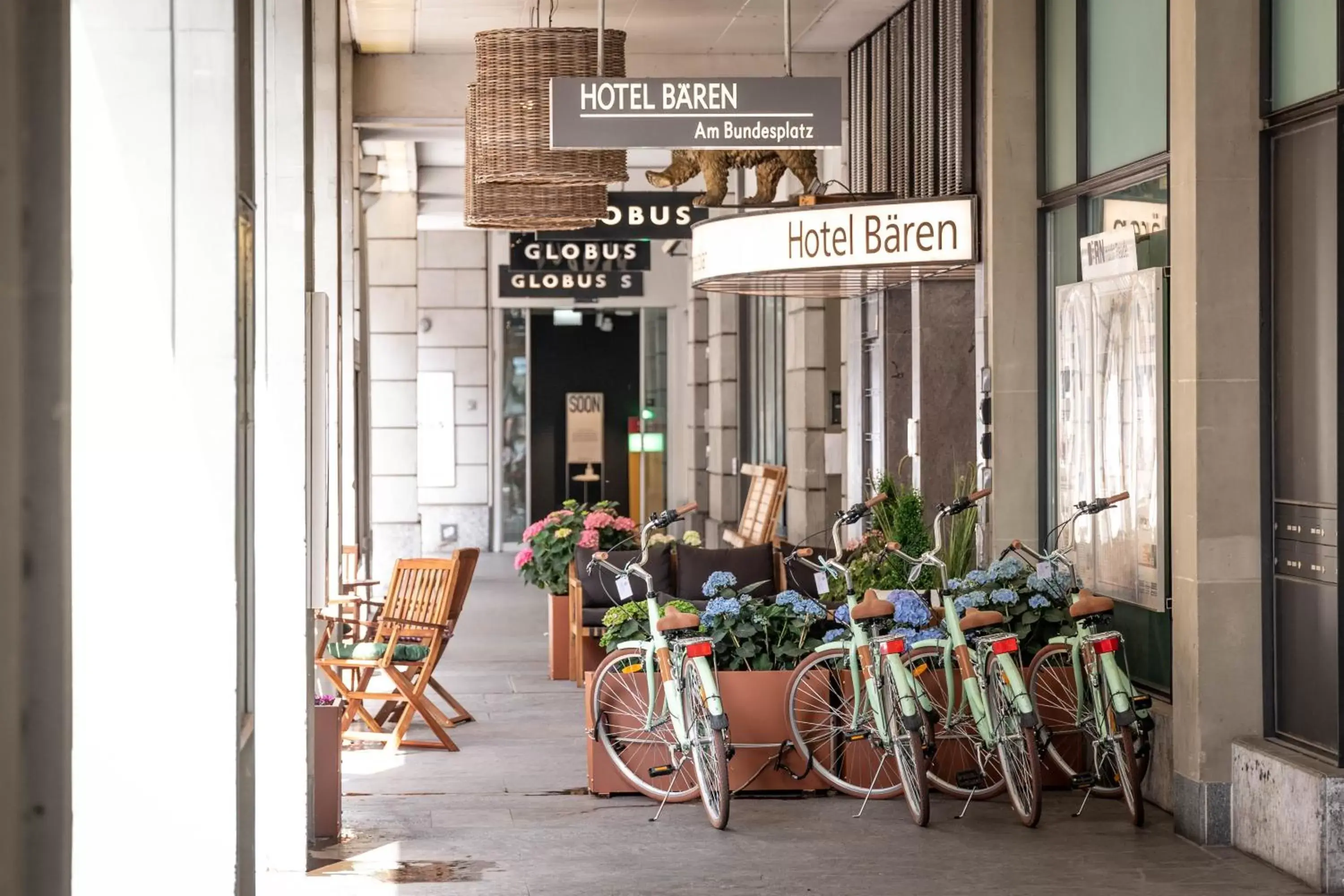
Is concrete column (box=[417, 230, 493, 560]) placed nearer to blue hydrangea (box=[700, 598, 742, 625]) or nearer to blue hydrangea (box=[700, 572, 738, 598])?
blue hydrangea (box=[700, 572, 738, 598])

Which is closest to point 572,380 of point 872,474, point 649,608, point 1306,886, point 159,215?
point 872,474

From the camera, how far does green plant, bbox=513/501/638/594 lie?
36.0ft

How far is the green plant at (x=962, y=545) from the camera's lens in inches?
324

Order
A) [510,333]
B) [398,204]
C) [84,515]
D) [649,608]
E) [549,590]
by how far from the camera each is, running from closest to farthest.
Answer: [84,515] < [649,608] < [549,590] < [398,204] < [510,333]

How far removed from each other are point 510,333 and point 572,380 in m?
1.31

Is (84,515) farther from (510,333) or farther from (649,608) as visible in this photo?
(510,333)

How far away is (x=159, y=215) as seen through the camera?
9.70ft

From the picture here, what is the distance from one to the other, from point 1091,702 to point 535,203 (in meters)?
4.55

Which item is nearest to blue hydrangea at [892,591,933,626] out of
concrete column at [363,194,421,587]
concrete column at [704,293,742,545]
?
concrete column at [363,194,421,587]

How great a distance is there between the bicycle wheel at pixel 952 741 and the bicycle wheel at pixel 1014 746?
128mm

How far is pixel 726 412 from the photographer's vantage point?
17.1m

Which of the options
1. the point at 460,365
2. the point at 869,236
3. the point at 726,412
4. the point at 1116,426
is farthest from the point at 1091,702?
the point at 460,365

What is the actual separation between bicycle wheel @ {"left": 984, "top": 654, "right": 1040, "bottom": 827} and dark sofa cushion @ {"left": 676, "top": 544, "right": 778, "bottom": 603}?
3164mm

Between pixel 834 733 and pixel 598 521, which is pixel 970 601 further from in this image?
pixel 598 521
